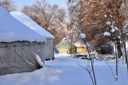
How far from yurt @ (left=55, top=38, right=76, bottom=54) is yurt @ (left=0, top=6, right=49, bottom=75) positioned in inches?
593

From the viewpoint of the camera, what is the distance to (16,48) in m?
7.95

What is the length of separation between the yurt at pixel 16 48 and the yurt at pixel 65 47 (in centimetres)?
1506

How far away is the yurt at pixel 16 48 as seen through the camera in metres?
7.57

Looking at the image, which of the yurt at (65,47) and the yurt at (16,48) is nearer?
the yurt at (16,48)

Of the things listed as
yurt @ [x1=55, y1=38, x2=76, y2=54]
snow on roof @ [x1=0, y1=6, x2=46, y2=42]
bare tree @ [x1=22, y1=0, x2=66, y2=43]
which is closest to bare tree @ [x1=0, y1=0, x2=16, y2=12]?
bare tree @ [x1=22, y1=0, x2=66, y2=43]

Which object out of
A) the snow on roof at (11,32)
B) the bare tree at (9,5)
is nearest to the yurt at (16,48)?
the snow on roof at (11,32)

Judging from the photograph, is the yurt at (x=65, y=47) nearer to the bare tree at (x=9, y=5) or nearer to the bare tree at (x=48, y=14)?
the bare tree at (x=48, y=14)

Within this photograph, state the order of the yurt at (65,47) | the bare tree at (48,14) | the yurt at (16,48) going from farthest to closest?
1. the bare tree at (48,14)
2. the yurt at (65,47)
3. the yurt at (16,48)

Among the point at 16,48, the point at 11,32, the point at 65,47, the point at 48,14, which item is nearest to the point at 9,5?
the point at 48,14

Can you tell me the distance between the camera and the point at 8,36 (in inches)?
299

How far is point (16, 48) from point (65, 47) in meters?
16.6

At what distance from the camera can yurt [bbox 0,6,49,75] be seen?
24.8 feet

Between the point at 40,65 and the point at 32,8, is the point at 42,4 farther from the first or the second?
the point at 40,65

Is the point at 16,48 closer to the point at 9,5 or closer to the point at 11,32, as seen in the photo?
the point at 11,32
